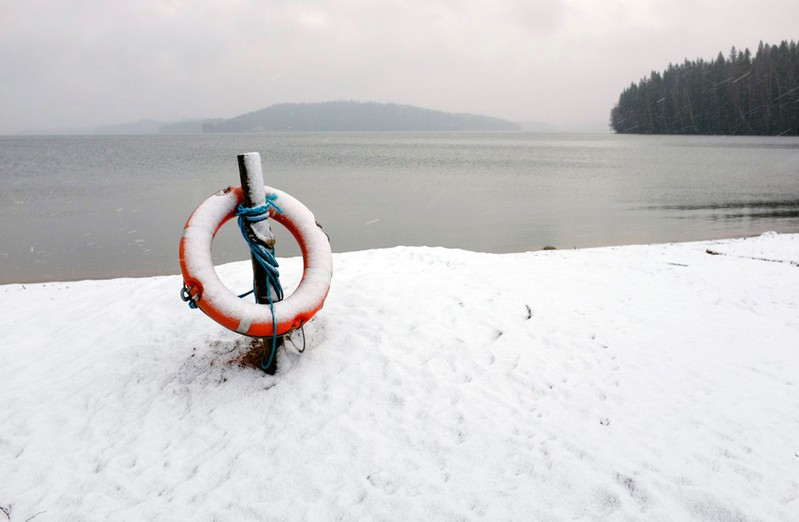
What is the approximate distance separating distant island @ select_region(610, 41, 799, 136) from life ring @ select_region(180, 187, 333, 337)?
96.5m

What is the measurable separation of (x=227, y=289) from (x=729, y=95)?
101 metres

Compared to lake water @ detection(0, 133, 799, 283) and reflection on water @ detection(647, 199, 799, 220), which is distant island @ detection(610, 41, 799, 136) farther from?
reflection on water @ detection(647, 199, 799, 220)

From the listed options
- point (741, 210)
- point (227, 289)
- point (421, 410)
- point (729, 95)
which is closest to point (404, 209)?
point (741, 210)

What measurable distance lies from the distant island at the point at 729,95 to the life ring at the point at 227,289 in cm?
9651

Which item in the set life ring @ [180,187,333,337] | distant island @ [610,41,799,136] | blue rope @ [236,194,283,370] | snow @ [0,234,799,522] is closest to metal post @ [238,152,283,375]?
blue rope @ [236,194,283,370]

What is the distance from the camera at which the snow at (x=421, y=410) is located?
2.94 meters

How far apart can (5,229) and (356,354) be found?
1781 cm

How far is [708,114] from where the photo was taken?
282 ft

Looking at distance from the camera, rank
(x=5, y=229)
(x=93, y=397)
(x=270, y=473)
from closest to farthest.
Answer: (x=270, y=473), (x=93, y=397), (x=5, y=229)

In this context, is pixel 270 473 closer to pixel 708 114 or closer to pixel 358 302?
pixel 358 302

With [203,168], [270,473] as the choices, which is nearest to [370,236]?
[270,473]

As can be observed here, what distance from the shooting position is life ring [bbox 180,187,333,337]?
3799 millimetres

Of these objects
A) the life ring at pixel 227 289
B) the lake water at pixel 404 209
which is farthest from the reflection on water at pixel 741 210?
the life ring at pixel 227 289

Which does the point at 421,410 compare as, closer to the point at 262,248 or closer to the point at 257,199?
the point at 262,248
